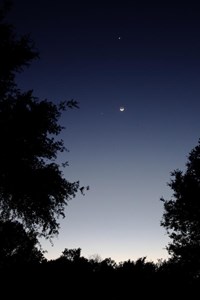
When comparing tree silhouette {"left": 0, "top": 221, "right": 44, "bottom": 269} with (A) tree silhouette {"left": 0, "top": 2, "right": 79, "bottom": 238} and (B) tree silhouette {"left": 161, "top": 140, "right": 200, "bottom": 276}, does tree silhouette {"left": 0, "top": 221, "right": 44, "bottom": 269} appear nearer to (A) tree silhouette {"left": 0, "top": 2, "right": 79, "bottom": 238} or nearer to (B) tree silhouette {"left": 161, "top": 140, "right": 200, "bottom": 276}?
(A) tree silhouette {"left": 0, "top": 2, "right": 79, "bottom": 238}

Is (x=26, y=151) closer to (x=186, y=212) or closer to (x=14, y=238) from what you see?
(x=14, y=238)

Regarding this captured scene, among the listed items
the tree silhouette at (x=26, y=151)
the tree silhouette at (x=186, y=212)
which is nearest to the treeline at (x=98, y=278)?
the tree silhouette at (x=26, y=151)

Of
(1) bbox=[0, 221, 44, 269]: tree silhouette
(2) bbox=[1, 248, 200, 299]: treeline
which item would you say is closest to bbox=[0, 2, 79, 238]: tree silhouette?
(1) bbox=[0, 221, 44, 269]: tree silhouette

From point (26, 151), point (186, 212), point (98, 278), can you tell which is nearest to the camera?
point (98, 278)

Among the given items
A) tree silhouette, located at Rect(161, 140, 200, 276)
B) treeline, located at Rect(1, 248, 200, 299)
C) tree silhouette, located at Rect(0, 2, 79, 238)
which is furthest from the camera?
tree silhouette, located at Rect(161, 140, 200, 276)

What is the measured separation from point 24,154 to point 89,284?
9.73m

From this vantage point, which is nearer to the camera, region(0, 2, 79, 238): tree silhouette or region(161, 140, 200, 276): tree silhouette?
region(0, 2, 79, 238): tree silhouette

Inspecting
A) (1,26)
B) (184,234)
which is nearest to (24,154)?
(1,26)

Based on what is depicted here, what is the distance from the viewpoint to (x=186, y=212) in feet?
92.7

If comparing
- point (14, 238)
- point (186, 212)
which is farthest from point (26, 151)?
point (186, 212)

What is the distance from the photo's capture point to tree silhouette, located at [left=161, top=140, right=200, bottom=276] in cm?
2678

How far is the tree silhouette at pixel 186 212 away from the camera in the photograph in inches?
1054

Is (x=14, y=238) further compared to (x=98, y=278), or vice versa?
(x=14, y=238)

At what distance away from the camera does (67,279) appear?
8422 mm
